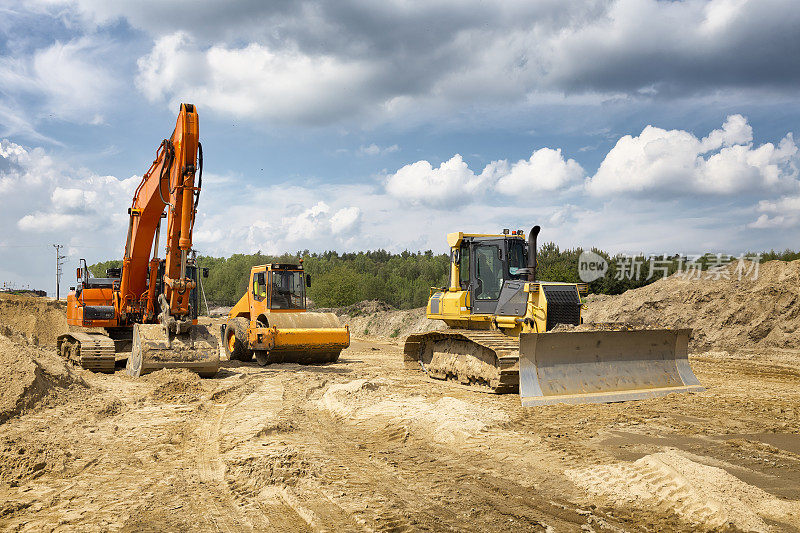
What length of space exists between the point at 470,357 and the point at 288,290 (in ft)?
21.1

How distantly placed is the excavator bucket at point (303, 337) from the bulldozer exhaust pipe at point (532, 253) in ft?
17.7

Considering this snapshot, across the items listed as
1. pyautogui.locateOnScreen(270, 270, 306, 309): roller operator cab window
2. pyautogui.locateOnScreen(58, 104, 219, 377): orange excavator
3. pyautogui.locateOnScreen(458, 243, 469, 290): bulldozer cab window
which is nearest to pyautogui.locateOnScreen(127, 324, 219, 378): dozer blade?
pyautogui.locateOnScreen(58, 104, 219, 377): orange excavator

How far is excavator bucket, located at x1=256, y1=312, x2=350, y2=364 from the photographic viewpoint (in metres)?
14.1

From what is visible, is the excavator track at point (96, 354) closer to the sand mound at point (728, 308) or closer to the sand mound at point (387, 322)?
the sand mound at point (728, 308)

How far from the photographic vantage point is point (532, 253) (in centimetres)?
1145

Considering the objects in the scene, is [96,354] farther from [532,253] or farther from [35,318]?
[35,318]

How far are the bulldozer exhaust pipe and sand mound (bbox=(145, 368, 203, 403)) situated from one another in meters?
6.54

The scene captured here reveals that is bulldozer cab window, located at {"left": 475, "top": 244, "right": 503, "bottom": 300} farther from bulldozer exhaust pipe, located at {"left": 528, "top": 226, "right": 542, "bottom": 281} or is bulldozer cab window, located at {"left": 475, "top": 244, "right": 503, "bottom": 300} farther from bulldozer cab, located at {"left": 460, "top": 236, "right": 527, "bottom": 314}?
bulldozer exhaust pipe, located at {"left": 528, "top": 226, "right": 542, "bottom": 281}

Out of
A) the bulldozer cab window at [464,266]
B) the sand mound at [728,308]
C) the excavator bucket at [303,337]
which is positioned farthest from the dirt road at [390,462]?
the sand mound at [728,308]

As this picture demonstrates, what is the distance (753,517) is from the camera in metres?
4.30

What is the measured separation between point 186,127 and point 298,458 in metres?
7.94

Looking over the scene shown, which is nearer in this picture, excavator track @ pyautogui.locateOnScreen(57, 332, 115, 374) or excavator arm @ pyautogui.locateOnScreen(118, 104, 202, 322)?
excavator arm @ pyautogui.locateOnScreen(118, 104, 202, 322)

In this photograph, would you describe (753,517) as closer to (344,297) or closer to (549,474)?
(549,474)

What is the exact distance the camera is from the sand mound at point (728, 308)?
20.0 m
